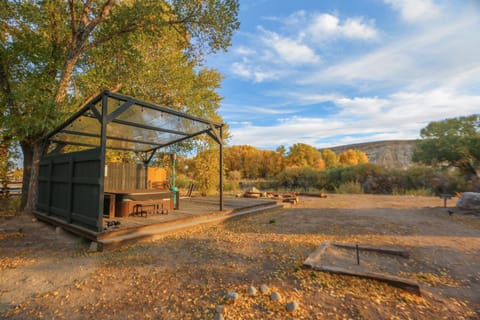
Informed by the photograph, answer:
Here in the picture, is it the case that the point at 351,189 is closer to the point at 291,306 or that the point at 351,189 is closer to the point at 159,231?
the point at 159,231

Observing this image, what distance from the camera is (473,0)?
3.14m

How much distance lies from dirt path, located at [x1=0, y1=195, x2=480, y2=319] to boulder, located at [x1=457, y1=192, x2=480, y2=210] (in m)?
1.97

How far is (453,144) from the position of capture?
41.2 ft

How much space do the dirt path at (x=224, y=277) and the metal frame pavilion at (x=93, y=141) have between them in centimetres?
72

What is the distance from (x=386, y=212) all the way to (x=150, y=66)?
30.6 ft

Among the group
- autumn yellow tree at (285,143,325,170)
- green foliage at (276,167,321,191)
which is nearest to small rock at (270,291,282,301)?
green foliage at (276,167,321,191)

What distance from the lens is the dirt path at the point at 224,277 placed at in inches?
75.6

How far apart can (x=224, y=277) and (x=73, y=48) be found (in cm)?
733

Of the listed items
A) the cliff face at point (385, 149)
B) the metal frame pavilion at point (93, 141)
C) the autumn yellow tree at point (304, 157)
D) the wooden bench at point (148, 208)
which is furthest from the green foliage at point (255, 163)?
the wooden bench at point (148, 208)

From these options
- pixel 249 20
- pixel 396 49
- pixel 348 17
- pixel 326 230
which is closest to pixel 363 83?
pixel 396 49

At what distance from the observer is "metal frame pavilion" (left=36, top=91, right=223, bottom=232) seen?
148 inches

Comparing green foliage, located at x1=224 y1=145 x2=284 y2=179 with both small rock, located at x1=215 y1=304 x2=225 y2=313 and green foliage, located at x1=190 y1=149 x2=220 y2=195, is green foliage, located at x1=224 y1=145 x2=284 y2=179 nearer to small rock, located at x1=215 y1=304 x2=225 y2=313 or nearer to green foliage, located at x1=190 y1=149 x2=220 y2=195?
green foliage, located at x1=190 y1=149 x2=220 y2=195

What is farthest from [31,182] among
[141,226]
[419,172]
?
[419,172]

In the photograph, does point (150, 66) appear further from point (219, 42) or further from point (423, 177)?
point (423, 177)
